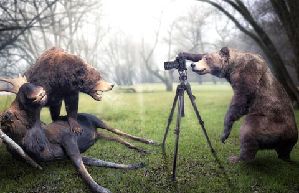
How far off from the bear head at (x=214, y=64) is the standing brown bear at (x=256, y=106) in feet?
0.06

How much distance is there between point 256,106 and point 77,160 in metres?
3.30

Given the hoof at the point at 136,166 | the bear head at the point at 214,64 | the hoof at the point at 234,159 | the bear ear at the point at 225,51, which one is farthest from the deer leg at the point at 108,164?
the bear ear at the point at 225,51

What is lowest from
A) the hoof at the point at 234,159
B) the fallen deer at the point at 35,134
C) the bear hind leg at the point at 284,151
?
the hoof at the point at 234,159

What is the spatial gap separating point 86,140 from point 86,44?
40.3m

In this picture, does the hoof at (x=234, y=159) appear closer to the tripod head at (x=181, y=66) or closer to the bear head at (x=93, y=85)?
the tripod head at (x=181, y=66)

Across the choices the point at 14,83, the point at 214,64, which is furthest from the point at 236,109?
the point at 14,83

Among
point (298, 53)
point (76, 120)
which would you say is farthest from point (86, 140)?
point (298, 53)

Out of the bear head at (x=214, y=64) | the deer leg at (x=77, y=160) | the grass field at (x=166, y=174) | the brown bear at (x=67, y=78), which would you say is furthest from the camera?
the bear head at (x=214, y=64)

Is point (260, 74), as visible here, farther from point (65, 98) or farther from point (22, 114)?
point (22, 114)

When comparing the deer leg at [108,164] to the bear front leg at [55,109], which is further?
the bear front leg at [55,109]

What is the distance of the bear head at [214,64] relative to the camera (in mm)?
7281

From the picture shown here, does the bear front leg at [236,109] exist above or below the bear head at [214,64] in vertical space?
below

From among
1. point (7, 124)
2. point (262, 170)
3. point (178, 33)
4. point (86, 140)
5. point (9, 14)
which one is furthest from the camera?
point (178, 33)

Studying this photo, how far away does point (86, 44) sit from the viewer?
4669cm
